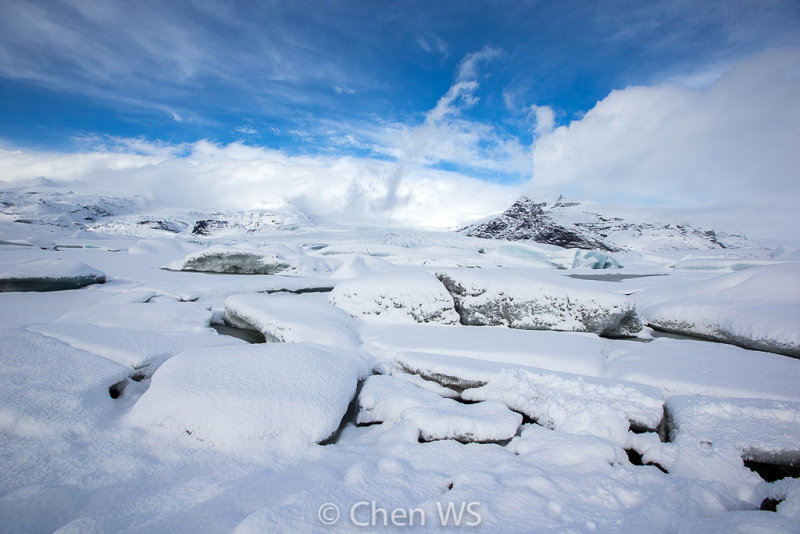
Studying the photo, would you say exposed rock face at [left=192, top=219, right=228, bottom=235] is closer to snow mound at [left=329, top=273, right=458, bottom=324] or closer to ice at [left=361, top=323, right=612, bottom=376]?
snow mound at [left=329, top=273, right=458, bottom=324]

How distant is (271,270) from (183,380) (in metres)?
8.44

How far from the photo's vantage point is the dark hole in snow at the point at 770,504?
→ 171 centimetres

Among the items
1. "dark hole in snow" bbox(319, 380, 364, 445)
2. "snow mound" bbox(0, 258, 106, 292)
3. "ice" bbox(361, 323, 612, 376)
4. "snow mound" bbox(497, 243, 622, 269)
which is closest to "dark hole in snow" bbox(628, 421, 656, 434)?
"ice" bbox(361, 323, 612, 376)

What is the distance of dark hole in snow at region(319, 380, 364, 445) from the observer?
220cm

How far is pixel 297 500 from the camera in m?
1.51

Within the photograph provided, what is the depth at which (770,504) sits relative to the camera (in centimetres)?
172

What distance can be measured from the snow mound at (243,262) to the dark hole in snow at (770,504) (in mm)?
9765

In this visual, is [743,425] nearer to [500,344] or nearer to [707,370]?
[707,370]

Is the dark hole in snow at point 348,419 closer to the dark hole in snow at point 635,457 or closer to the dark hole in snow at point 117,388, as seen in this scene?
the dark hole in snow at point 117,388

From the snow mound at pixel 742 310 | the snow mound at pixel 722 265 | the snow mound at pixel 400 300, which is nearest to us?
the snow mound at pixel 742 310

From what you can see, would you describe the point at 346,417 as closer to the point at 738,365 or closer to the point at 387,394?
the point at 387,394

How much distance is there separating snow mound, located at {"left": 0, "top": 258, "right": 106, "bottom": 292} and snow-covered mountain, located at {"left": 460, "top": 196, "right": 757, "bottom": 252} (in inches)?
2066

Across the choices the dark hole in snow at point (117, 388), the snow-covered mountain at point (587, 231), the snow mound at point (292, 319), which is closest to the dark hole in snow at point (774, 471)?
the snow mound at point (292, 319)

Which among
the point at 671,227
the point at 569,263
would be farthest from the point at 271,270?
the point at 671,227
